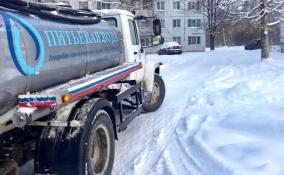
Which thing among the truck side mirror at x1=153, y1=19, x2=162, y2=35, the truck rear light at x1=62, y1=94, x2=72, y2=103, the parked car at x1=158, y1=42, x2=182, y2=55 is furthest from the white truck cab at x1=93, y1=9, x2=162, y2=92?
the parked car at x1=158, y1=42, x2=182, y2=55

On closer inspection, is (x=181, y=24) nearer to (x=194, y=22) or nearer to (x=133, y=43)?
(x=194, y=22)

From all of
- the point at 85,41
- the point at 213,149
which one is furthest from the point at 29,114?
the point at 213,149

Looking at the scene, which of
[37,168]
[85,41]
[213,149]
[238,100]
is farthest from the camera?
[238,100]

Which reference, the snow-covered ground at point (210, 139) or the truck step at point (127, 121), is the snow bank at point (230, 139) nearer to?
the snow-covered ground at point (210, 139)

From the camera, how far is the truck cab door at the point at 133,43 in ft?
24.3

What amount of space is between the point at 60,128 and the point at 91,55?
151 cm

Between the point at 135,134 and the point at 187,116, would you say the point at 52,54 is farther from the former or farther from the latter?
the point at 187,116

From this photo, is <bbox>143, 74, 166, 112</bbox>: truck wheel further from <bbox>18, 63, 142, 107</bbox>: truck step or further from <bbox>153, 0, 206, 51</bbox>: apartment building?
→ <bbox>153, 0, 206, 51</bbox>: apartment building

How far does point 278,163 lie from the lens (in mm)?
4371

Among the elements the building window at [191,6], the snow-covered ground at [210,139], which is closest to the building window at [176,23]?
the building window at [191,6]

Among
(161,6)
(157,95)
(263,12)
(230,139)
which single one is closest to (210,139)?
(230,139)

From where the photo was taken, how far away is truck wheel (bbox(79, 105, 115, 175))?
381cm

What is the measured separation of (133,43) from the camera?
774 centimetres

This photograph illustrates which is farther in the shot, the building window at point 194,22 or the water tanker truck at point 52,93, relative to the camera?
the building window at point 194,22
